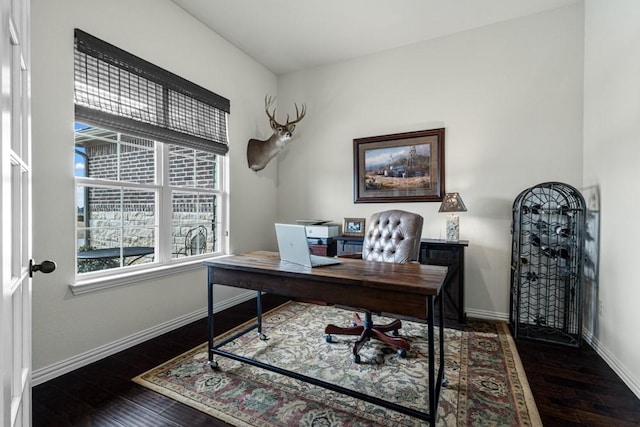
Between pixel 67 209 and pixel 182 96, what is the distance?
56.9 inches

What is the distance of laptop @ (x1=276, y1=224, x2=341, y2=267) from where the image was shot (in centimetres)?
186

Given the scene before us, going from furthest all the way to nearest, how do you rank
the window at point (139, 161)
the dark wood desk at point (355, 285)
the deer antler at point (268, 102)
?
the deer antler at point (268, 102) → the window at point (139, 161) → the dark wood desk at point (355, 285)

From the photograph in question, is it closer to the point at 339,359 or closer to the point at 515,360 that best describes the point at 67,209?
the point at 339,359

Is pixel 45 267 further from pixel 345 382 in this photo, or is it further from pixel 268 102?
pixel 268 102

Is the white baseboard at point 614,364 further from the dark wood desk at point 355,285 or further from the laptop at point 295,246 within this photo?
the laptop at point 295,246

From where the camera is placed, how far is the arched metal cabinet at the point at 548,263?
253 centimetres

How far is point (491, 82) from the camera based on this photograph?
3.12 metres

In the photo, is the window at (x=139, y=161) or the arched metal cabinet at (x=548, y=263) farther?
the arched metal cabinet at (x=548, y=263)

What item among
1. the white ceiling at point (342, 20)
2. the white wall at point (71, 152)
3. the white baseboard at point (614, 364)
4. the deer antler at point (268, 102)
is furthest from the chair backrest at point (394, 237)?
the deer antler at point (268, 102)

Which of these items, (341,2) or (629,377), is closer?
(629,377)

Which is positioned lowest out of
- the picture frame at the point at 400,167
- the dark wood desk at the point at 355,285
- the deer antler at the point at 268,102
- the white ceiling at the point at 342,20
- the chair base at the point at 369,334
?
the chair base at the point at 369,334

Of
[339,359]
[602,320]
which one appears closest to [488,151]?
[602,320]

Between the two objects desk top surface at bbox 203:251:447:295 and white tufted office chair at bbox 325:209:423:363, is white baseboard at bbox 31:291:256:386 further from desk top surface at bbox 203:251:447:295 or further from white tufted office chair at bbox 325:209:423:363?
white tufted office chair at bbox 325:209:423:363

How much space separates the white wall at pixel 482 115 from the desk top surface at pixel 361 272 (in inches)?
64.1
